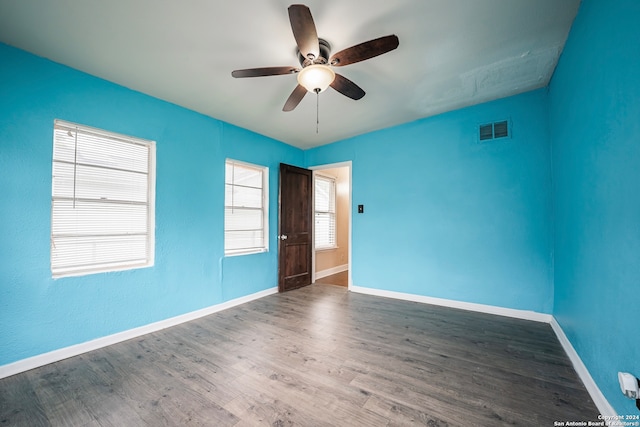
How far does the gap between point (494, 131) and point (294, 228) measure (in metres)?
3.43

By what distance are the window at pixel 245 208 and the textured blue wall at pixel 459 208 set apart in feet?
5.51

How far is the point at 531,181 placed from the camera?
9.77ft

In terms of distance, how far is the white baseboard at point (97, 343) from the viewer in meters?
2.04

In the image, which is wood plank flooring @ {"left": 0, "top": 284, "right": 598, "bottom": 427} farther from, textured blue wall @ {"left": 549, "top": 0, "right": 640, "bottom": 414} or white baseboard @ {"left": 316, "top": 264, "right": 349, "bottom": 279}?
white baseboard @ {"left": 316, "top": 264, "right": 349, "bottom": 279}

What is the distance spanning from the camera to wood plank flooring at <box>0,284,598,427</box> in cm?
154

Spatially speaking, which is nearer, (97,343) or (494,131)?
(97,343)

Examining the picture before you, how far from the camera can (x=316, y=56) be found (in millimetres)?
1864

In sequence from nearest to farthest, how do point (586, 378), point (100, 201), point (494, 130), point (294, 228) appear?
point (586, 378), point (100, 201), point (494, 130), point (294, 228)

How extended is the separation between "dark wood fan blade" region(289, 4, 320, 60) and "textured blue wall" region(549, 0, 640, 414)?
1.68 metres

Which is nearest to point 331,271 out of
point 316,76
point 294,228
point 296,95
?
point 294,228

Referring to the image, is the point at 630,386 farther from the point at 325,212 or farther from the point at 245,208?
the point at 325,212

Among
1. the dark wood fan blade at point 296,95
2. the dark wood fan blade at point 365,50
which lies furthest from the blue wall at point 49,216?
the dark wood fan blade at point 365,50

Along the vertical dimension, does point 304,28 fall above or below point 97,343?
above

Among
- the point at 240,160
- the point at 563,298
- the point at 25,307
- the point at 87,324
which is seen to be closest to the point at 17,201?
the point at 25,307
